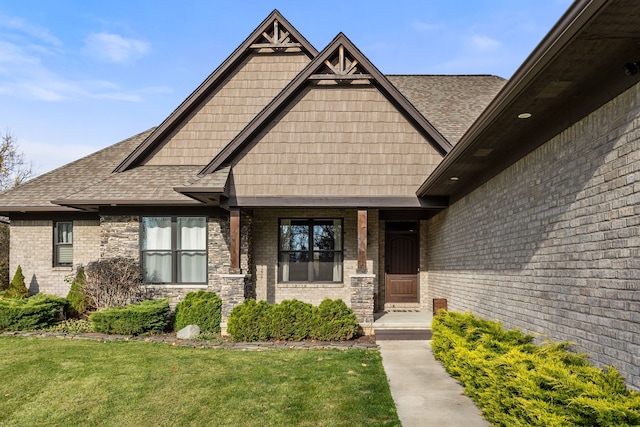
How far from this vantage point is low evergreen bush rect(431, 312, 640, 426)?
3418mm

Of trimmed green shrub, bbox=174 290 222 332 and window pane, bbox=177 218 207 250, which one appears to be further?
window pane, bbox=177 218 207 250

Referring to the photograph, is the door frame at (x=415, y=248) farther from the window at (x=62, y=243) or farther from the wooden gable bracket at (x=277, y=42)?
the window at (x=62, y=243)

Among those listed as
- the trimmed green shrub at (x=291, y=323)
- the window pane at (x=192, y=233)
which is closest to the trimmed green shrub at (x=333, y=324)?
the trimmed green shrub at (x=291, y=323)

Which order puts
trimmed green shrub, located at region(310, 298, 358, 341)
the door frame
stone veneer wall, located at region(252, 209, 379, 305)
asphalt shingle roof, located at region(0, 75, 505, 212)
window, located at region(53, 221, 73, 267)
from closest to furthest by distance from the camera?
trimmed green shrub, located at region(310, 298, 358, 341) → asphalt shingle roof, located at region(0, 75, 505, 212) → stone veneer wall, located at region(252, 209, 379, 305) → the door frame → window, located at region(53, 221, 73, 267)

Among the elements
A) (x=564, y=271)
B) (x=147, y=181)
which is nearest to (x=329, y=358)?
(x=564, y=271)

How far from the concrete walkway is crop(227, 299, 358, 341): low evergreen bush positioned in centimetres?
124

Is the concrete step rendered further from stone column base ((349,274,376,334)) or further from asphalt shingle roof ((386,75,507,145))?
asphalt shingle roof ((386,75,507,145))

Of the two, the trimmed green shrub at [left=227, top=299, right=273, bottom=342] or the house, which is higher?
the house

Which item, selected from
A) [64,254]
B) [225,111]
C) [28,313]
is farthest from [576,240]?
[64,254]

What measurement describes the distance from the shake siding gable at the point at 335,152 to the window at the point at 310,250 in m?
2.10

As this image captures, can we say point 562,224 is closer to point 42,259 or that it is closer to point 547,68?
point 547,68

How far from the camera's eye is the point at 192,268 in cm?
Answer: 1239

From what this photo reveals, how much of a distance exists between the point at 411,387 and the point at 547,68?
454 cm

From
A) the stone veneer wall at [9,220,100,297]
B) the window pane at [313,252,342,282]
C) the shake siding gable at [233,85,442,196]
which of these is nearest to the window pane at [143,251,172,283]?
the stone veneer wall at [9,220,100,297]
